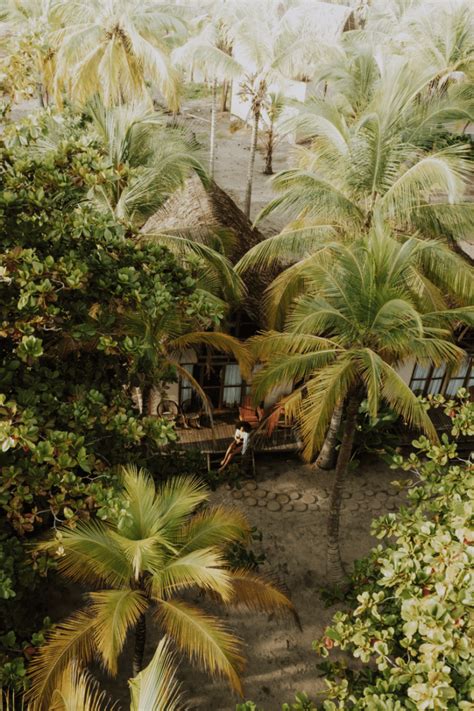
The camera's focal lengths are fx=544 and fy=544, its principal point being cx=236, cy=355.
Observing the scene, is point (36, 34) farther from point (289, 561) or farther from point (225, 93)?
point (225, 93)

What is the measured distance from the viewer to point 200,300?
5.78m

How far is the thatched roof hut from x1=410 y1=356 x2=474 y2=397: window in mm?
4168

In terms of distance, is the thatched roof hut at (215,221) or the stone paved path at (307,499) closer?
the thatched roof hut at (215,221)

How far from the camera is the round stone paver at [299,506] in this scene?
418 inches

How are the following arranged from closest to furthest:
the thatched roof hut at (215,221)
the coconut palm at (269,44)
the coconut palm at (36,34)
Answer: the coconut palm at (36,34) < the thatched roof hut at (215,221) < the coconut palm at (269,44)

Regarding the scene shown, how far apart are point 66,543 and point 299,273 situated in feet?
17.4

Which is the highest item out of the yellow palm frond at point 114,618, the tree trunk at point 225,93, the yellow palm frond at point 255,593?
the tree trunk at point 225,93

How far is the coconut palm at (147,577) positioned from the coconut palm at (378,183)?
171 inches

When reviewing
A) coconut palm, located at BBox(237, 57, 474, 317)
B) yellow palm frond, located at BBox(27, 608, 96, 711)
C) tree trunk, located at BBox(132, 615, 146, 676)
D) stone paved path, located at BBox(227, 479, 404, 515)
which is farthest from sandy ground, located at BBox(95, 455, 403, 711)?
coconut palm, located at BBox(237, 57, 474, 317)

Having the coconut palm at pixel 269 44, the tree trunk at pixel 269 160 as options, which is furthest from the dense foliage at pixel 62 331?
the tree trunk at pixel 269 160

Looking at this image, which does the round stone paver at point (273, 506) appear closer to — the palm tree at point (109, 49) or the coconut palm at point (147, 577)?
the coconut palm at point (147, 577)

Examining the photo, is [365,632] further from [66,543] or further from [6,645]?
[6,645]

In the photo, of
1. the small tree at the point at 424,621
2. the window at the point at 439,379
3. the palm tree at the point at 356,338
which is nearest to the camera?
the small tree at the point at 424,621

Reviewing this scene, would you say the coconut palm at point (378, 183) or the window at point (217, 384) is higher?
the coconut palm at point (378, 183)
